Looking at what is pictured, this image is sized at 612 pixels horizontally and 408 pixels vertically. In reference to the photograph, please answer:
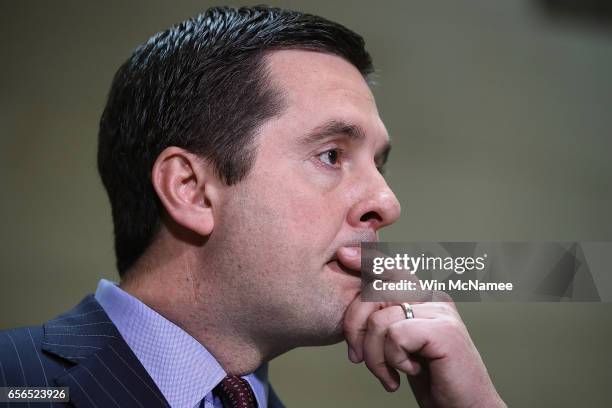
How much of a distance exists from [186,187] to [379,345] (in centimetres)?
52

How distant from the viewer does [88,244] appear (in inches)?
97.1

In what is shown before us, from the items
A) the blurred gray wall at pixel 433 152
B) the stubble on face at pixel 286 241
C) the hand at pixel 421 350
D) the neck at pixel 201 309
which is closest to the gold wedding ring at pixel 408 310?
the hand at pixel 421 350

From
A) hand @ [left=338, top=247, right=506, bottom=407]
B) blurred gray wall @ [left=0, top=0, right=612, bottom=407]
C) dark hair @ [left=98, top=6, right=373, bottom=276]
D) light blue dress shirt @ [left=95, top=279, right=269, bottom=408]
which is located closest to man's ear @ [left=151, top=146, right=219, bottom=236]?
dark hair @ [left=98, top=6, right=373, bottom=276]

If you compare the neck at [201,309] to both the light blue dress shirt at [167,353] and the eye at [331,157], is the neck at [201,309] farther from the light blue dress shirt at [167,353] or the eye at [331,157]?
the eye at [331,157]

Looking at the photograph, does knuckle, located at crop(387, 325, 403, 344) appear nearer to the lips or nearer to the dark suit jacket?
the lips

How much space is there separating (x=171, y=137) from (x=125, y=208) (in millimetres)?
214

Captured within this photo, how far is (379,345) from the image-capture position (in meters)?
1.30

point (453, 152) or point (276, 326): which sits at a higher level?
point (453, 152)

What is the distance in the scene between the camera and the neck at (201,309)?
1.33 meters

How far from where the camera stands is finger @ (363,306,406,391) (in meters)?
1.30

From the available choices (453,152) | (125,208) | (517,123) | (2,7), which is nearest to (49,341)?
Result: (125,208)

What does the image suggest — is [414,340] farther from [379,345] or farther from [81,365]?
[81,365]

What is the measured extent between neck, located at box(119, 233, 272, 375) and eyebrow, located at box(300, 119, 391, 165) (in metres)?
0.34

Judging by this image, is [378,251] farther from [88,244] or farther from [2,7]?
[2,7]
